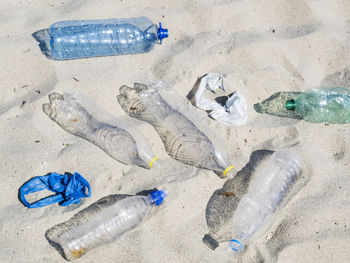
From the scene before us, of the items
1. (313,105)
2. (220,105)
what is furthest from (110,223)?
(313,105)

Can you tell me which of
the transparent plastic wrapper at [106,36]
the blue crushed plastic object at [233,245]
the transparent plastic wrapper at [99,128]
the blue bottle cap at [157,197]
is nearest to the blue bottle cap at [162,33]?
the transparent plastic wrapper at [106,36]

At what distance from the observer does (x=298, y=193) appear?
250 centimetres

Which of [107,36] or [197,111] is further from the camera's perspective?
[107,36]

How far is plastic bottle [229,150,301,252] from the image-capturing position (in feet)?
7.88

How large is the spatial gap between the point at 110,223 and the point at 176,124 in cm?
87

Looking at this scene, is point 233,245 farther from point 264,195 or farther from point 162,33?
point 162,33

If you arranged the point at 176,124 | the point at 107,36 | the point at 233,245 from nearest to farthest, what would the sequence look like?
the point at 233,245, the point at 176,124, the point at 107,36

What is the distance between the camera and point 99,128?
2557 mm

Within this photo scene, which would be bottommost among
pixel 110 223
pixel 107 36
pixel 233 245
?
pixel 233 245

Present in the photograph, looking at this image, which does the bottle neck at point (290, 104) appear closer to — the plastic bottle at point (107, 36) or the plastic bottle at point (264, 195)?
the plastic bottle at point (264, 195)

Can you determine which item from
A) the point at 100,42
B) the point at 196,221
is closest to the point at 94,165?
the point at 196,221

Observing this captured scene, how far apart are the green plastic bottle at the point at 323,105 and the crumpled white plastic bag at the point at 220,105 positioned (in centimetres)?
37

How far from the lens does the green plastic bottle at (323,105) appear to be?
266 centimetres

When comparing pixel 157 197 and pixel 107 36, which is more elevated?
pixel 107 36
